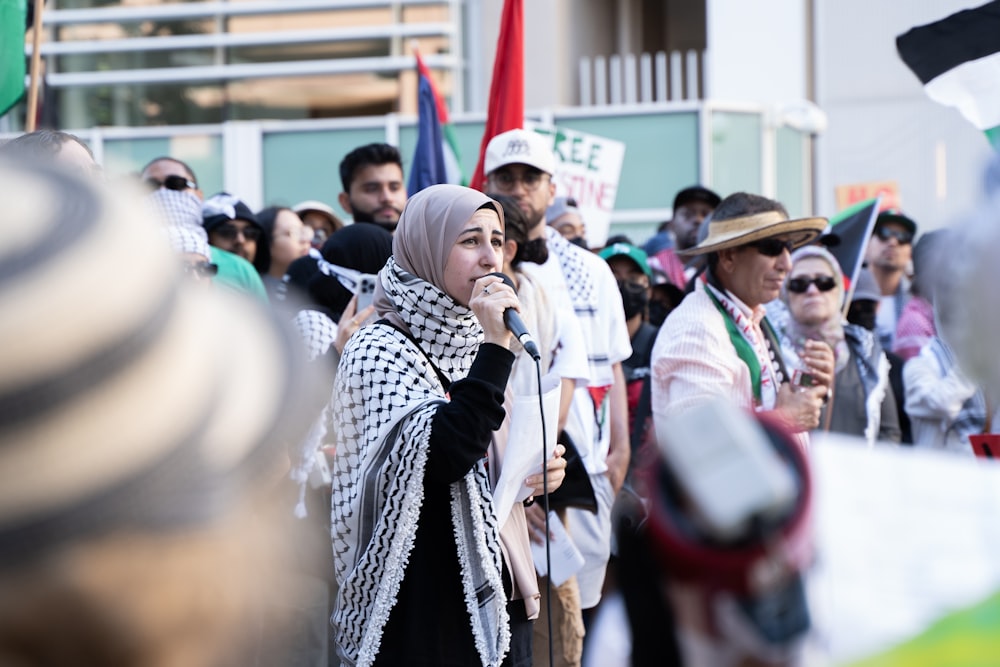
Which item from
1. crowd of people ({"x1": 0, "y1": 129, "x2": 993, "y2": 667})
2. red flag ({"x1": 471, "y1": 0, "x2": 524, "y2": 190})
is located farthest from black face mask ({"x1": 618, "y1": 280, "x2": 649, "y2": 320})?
red flag ({"x1": 471, "y1": 0, "x2": 524, "y2": 190})

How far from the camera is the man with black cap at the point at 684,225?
843 centimetres

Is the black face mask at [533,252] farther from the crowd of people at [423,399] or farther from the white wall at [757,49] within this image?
the white wall at [757,49]

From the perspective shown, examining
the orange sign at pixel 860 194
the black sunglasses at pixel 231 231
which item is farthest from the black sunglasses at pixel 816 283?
the orange sign at pixel 860 194

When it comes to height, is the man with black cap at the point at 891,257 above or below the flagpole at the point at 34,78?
below

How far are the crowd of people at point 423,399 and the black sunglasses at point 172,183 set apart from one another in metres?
0.01

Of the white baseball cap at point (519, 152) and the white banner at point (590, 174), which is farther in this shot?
the white banner at point (590, 174)

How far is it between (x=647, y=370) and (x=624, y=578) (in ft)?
15.9

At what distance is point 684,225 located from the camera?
866 centimetres

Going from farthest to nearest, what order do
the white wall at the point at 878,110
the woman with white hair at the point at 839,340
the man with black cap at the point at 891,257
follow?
the white wall at the point at 878,110
the man with black cap at the point at 891,257
the woman with white hair at the point at 839,340

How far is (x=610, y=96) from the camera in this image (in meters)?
16.4

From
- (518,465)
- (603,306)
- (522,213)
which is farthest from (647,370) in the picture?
(518,465)

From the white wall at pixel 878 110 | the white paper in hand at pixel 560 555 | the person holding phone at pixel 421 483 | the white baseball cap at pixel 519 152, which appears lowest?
the white paper in hand at pixel 560 555

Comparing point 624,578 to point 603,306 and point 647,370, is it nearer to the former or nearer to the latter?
point 603,306

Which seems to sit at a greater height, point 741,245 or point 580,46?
point 580,46
